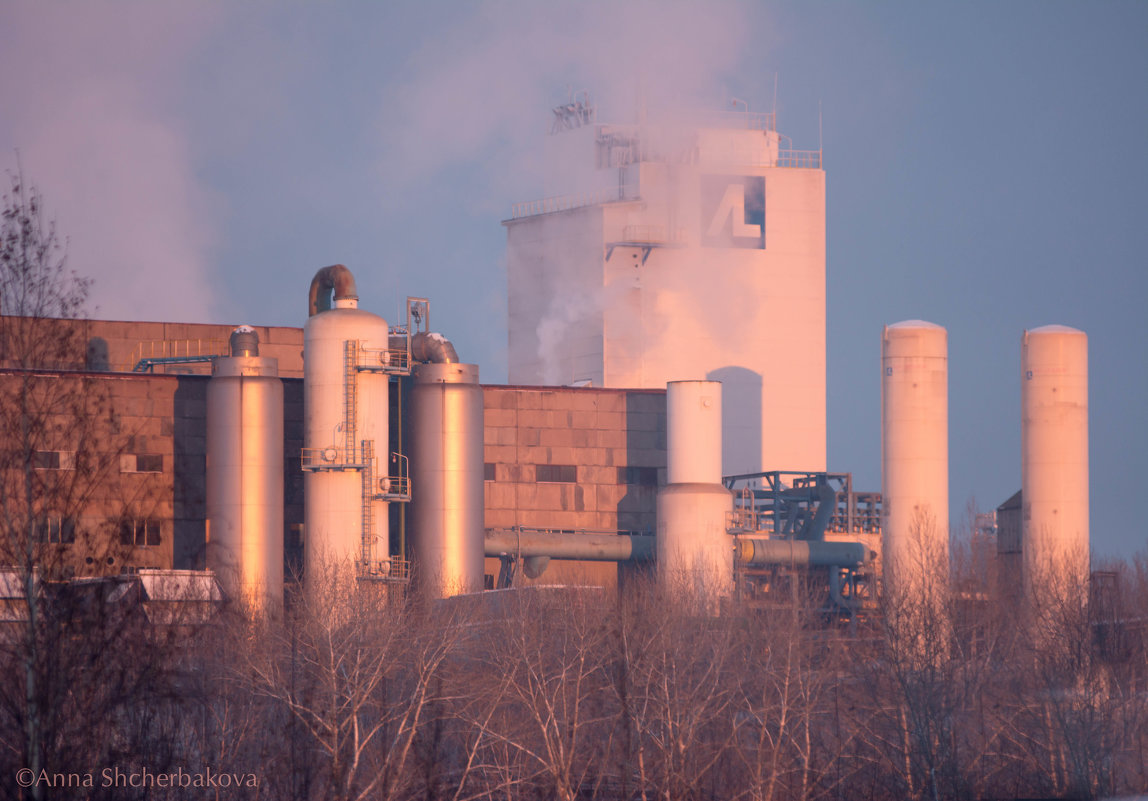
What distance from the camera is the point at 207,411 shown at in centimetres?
4866

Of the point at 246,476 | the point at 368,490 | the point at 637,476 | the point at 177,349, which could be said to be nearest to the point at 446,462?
the point at 368,490

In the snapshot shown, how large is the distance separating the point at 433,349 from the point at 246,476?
26.1ft

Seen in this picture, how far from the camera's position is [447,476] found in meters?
49.2

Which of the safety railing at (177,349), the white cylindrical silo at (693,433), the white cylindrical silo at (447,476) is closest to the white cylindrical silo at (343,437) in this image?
the white cylindrical silo at (447,476)

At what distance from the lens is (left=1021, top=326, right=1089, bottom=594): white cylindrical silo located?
50.1 m

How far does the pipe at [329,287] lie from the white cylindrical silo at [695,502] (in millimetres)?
11872

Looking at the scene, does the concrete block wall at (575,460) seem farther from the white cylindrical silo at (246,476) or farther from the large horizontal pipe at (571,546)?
the white cylindrical silo at (246,476)

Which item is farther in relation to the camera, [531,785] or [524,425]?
[524,425]

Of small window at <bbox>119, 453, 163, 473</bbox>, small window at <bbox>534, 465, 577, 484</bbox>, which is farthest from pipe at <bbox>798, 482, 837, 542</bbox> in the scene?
small window at <bbox>119, 453, 163, 473</bbox>

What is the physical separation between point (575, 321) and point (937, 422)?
31.4 meters

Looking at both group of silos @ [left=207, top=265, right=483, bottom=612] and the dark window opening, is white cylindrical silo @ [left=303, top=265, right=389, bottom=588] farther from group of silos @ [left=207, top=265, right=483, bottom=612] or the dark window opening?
the dark window opening

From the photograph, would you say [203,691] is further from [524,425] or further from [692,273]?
[692,273]

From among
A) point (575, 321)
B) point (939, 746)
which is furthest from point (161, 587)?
point (575, 321)

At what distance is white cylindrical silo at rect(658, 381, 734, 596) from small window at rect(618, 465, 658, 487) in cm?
363
